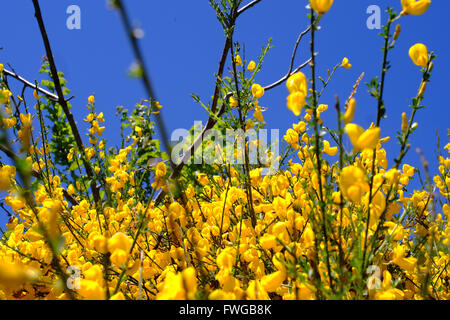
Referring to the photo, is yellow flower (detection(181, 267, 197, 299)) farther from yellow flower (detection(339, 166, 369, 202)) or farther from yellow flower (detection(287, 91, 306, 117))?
yellow flower (detection(287, 91, 306, 117))

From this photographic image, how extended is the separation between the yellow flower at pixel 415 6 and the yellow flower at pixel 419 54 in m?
0.09

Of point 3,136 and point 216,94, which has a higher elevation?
point 216,94

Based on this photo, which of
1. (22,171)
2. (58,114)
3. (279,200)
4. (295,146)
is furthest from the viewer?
(58,114)

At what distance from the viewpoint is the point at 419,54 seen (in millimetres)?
1072

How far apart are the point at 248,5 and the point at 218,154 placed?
3.92 ft

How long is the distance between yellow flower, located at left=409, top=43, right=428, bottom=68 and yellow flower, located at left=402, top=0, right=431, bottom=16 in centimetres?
9

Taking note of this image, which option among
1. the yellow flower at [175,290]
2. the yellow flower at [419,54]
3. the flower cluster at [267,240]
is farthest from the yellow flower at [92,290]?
the yellow flower at [419,54]

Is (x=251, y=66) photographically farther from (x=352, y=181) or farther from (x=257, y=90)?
(x=352, y=181)

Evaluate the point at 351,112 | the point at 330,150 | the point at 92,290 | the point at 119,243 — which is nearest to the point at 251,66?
the point at 330,150

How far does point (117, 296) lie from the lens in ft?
2.85

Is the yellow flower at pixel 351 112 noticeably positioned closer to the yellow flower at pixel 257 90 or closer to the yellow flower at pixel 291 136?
the yellow flower at pixel 257 90
